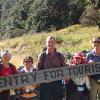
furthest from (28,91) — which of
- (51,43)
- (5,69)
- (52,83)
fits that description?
(51,43)

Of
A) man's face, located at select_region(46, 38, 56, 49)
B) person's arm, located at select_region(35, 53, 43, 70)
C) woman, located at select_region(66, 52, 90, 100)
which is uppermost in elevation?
man's face, located at select_region(46, 38, 56, 49)

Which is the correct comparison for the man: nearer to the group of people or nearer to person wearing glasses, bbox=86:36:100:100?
the group of people

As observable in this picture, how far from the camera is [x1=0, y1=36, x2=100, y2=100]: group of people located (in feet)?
25.6

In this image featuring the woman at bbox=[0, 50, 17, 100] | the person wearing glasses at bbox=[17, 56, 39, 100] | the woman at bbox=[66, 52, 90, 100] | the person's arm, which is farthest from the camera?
the woman at bbox=[66, 52, 90, 100]

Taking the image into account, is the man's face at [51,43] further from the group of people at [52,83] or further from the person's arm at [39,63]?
the person's arm at [39,63]

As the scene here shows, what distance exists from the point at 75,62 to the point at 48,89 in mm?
794

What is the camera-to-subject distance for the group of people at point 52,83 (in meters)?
7.82

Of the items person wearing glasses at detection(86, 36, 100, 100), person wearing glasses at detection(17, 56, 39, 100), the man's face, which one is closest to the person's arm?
person wearing glasses at detection(17, 56, 39, 100)

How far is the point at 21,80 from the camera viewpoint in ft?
25.4

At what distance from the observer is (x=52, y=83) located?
8109mm

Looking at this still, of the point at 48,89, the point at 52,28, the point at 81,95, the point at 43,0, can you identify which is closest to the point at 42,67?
the point at 48,89

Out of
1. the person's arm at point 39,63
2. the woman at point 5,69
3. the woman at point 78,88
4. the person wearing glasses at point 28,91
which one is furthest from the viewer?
the woman at point 78,88

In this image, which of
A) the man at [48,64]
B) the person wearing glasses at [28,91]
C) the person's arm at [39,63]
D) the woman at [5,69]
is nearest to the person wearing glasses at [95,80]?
the man at [48,64]

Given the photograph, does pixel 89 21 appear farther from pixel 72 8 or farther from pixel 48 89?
pixel 48 89
